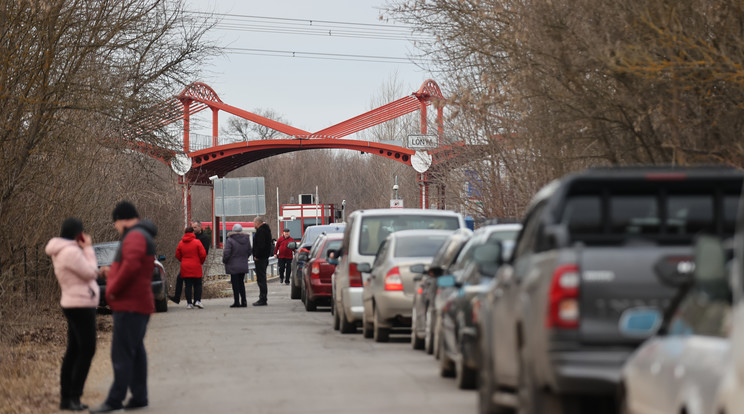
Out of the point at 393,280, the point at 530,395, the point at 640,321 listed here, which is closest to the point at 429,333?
the point at 393,280

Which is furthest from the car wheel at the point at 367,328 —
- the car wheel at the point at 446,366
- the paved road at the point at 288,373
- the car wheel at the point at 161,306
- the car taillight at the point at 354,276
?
the car wheel at the point at 161,306

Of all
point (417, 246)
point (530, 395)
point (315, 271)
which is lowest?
point (530, 395)

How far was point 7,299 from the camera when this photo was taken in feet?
63.1

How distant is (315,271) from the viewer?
24.7 meters

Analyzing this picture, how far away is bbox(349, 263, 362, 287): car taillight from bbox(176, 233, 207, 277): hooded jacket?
27.1 ft

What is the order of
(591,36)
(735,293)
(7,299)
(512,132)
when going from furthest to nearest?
(512,132) < (7,299) < (591,36) < (735,293)

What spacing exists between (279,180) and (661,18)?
470 feet

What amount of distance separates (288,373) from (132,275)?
9.99 ft

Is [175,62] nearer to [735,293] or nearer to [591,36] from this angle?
[591,36]

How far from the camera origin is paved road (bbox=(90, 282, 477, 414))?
10.7 metres

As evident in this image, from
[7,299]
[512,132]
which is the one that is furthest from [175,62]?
[7,299]

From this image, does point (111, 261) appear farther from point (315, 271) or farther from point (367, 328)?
point (367, 328)

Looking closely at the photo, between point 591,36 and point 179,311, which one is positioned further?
point 179,311

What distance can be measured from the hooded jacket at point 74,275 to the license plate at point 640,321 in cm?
571
